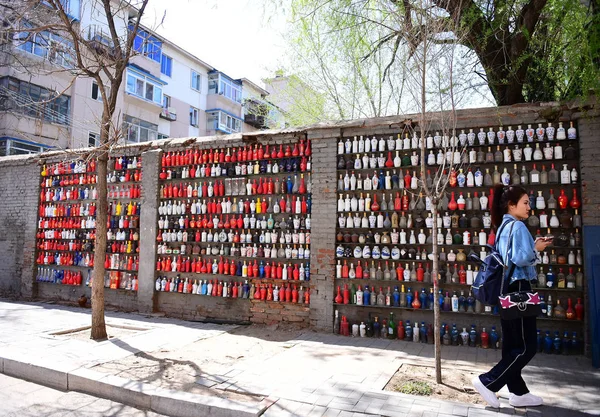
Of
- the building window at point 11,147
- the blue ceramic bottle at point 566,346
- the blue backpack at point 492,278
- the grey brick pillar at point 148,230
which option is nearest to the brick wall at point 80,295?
the grey brick pillar at point 148,230

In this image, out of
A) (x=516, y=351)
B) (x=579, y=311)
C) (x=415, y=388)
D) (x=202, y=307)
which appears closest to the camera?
(x=516, y=351)

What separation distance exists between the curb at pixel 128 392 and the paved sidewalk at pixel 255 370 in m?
0.01

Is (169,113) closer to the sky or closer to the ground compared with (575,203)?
closer to the sky

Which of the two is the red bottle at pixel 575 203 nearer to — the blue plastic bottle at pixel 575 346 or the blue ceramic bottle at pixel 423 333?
the blue plastic bottle at pixel 575 346

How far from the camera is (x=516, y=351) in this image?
13.1 feet

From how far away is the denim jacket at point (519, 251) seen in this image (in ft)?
12.6

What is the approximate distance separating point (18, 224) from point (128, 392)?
369 inches

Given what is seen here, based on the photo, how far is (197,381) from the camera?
4.91m

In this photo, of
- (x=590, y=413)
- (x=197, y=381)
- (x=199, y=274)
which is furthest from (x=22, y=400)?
(x=590, y=413)

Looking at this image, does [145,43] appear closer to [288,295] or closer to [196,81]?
[288,295]

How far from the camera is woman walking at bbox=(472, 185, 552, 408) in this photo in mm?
3902

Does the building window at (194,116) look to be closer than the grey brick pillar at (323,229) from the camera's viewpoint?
No

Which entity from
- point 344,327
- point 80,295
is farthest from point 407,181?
point 80,295

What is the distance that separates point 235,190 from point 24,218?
22.8 ft
